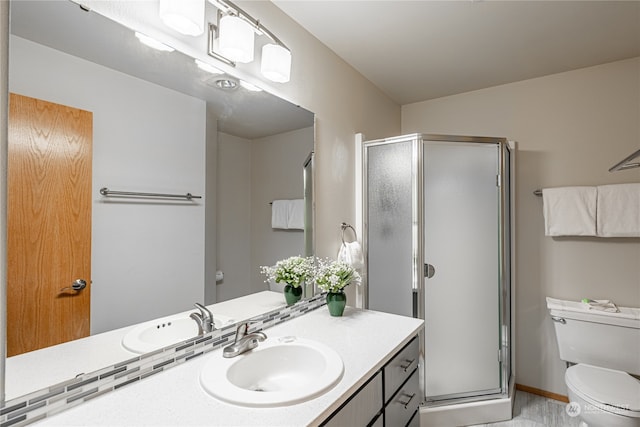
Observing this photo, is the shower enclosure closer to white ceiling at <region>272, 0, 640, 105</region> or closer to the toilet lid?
the toilet lid

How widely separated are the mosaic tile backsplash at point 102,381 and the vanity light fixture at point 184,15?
44.1 inches

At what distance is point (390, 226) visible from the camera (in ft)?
7.15

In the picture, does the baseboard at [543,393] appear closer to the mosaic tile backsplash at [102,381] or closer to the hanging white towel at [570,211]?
the hanging white towel at [570,211]

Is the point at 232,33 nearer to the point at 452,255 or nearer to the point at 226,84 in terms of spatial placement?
the point at 226,84

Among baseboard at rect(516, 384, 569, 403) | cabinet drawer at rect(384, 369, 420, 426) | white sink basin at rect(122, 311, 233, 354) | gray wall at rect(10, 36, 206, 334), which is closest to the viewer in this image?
gray wall at rect(10, 36, 206, 334)

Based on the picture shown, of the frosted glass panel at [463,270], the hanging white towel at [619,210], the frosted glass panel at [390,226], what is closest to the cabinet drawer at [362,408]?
the frosted glass panel at [390,226]

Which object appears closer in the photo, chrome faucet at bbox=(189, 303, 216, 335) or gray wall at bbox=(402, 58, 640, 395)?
chrome faucet at bbox=(189, 303, 216, 335)

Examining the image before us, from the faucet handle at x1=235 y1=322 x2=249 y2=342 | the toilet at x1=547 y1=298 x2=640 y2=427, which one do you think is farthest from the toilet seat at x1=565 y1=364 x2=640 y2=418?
the faucet handle at x1=235 y1=322 x2=249 y2=342

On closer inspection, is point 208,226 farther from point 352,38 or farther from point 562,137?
point 562,137

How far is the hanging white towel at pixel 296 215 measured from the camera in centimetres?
168

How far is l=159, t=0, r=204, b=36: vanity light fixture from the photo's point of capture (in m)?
1.07

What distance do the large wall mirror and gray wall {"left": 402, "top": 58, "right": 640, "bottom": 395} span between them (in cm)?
213

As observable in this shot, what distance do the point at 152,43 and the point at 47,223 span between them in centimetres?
68

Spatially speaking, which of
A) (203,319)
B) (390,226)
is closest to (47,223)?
(203,319)
